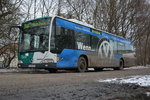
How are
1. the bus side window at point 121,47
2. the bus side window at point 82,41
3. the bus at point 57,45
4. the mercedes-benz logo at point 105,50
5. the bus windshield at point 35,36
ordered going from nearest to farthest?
1. the bus at point 57,45
2. the bus windshield at point 35,36
3. the bus side window at point 82,41
4. the mercedes-benz logo at point 105,50
5. the bus side window at point 121,47

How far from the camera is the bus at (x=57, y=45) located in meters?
10.1

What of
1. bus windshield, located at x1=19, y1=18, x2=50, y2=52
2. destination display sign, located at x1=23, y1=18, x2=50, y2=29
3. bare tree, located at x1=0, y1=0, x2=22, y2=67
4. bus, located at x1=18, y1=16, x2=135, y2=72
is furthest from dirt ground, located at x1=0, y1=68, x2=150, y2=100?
bare tree, located at x1=0, y1=0, x2=22, y2=67

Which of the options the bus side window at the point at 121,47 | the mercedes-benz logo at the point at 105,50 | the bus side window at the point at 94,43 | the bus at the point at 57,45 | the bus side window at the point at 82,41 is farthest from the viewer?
the bus side window at the point at 121,47

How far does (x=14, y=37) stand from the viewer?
779 inches

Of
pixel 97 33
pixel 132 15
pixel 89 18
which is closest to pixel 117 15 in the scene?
pixel 132 15

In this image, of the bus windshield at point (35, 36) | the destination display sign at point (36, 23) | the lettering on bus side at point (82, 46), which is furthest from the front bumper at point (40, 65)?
the lettering on bus side at point (82, 46)

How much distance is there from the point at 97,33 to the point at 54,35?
197 inches

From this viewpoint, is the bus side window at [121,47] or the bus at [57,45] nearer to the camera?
the bus at [57,45]

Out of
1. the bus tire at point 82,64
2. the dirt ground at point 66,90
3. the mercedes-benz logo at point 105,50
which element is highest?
the mercedes-benz logo at point 105,50

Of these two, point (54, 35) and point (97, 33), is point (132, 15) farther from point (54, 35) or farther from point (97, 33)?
point (54, 35)

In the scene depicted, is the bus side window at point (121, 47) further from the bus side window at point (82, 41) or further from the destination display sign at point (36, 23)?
the destination display sign at point (36, 23)

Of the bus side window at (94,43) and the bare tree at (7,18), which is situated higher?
the bare tree at (7,18)

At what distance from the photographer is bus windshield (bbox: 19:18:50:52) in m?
10.4

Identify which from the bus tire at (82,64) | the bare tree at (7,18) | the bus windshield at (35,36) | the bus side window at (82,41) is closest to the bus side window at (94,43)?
the bus side window at (82,41)
